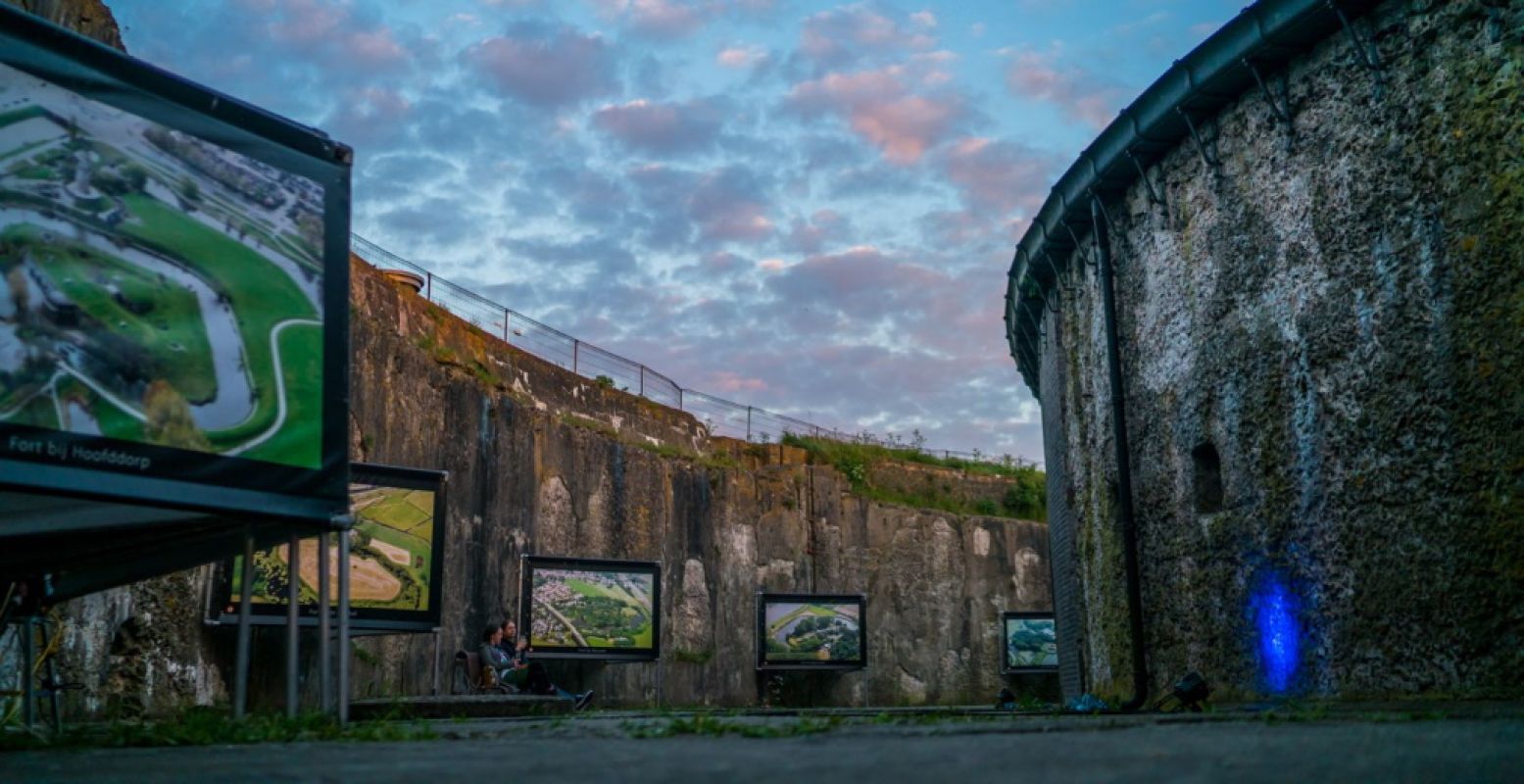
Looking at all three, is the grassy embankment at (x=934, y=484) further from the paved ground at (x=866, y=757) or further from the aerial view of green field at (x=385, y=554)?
the paved ground at (x=866, y=757)

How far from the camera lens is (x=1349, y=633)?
1082 centimetres

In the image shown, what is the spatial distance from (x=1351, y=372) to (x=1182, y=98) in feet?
11.1

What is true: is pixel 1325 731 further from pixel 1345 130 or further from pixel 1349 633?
pixel 1345 130

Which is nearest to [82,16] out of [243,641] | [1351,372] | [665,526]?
[243,641]

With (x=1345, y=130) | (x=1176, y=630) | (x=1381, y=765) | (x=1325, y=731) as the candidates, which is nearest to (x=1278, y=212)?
(x=1345, y=130)

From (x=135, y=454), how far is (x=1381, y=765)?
17.2 ft

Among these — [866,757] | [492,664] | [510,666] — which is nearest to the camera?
[866,757]

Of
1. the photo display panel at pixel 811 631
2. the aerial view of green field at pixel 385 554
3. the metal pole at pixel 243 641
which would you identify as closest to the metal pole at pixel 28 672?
the metal pole at pixel 243 641

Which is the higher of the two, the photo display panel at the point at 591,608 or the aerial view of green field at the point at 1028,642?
the photo display panel at the point at 591,608

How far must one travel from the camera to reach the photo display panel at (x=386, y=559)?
1353 centimetres

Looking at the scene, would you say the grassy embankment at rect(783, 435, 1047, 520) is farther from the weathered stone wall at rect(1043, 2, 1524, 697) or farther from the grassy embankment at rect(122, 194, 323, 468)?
the grassy embankment at rect(122, 194, 323, 468)

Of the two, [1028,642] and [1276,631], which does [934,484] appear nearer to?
[1028,642]

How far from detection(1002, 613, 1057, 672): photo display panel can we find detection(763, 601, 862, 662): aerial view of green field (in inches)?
185

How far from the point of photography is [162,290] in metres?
6.46
